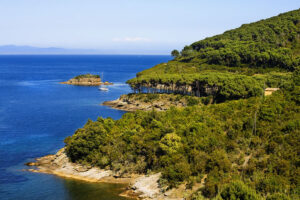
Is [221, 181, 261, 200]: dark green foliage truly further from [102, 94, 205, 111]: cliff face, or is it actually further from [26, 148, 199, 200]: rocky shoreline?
[102, 94, 205, 111]: cliff face

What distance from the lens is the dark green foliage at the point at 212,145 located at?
35.1 m

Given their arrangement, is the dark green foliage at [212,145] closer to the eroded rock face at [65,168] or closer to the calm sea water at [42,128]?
the eroded rock face at [65,168]

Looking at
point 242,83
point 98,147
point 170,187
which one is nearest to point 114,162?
point 98,147

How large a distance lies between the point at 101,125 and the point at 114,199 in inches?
735

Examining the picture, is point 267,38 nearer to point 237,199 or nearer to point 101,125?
point 101,125

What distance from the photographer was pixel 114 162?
49156mm

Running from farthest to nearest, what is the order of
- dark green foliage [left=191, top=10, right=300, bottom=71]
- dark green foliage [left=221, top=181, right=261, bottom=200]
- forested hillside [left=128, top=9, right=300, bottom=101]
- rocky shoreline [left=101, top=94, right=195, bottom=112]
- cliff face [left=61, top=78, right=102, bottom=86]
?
cliff face [left=61, top=78, right=102, bottom=86] < dark green foliage [left=191, top=10, right=300, bottom=71] < rocky shoreline [left=101, top=94, right=195, bottom=112] < forested hillside [left=128, top=9, right=300, bottom=101] < dark green foliage [left=221, top=181, right=261, bottom=200]

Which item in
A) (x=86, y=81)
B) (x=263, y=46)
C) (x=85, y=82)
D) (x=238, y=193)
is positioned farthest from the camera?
(x=86, y=81)

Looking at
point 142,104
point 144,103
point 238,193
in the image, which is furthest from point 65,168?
point 144,103

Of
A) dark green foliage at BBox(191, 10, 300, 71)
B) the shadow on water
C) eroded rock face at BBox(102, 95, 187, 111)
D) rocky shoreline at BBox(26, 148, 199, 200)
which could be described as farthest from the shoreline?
dark green foliage at BBox(191, 10, 300, 71)

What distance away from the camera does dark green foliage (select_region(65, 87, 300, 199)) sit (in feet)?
115

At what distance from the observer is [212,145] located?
142ft

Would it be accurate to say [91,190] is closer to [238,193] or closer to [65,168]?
[65,168]

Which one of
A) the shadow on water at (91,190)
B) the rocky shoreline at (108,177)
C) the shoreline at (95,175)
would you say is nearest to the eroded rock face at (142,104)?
the shoreline at (95,175)
